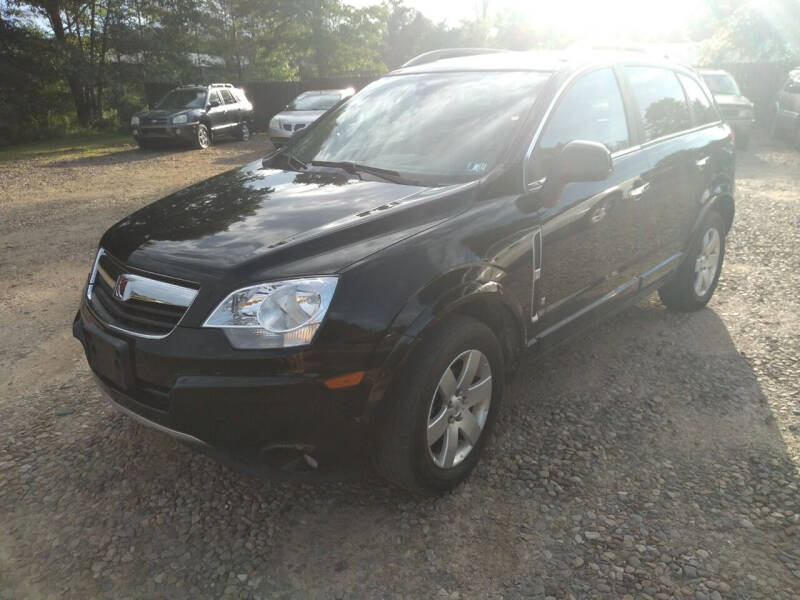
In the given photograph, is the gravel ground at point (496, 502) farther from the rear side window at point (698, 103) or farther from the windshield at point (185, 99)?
the windshield at point (185, 99)

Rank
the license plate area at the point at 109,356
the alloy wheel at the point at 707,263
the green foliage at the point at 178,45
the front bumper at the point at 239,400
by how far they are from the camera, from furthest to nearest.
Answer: the green foliage at the point at 178,45 < the alloy wheel at the point at 707,263 < the license plate area at the point at 109,356 < the front bumper at the point at 239,400

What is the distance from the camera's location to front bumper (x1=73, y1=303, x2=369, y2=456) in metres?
2.21

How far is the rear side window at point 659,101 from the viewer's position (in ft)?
12.8

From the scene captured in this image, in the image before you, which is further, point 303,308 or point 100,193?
point 100,193

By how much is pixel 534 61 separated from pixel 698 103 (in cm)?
178

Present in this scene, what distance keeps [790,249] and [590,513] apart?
519cm

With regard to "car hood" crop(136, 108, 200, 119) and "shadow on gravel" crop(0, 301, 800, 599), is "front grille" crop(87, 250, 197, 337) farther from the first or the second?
"car hood" crop(136, 108, 200, 119)

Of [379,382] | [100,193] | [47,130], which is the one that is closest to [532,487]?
[379,382]

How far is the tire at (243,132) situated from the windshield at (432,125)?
16.1m

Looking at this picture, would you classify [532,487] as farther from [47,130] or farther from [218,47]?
[218,47]

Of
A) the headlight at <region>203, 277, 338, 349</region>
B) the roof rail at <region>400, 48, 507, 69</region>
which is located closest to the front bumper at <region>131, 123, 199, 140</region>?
the roof rail at <region>400, 48, 507, 69</region>

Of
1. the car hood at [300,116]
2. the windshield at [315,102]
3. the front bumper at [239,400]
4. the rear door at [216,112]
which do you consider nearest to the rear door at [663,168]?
the front bumper at [239,400]

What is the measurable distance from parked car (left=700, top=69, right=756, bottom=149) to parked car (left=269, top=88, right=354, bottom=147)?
8.45 metres

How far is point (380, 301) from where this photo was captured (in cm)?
231
